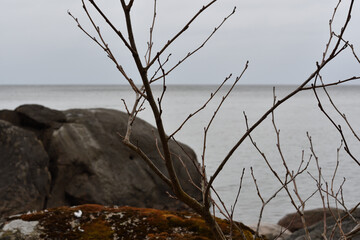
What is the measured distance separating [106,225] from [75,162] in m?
5.39

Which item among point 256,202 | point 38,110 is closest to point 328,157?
point 256,202

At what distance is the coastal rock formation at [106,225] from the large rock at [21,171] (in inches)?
176

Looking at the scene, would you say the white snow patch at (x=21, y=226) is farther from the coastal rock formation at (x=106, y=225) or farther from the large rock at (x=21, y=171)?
the large rock at (x=21, y=171)

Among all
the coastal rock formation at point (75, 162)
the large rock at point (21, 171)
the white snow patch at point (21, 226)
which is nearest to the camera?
the white snow patch at point (21, 226)

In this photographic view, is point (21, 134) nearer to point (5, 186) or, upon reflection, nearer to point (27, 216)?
point (5, 186)

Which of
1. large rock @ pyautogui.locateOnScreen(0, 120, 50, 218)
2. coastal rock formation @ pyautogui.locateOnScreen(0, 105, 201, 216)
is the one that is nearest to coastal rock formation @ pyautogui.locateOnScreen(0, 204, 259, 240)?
coastal rock formation @ pyautogui.locateOnScreen(0, 105, 201, 216)

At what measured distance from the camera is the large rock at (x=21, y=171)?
7763 mm

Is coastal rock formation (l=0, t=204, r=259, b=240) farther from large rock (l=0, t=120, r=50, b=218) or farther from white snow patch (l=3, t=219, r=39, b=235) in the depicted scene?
large rock (l=0, t=120, r=50, b=218)

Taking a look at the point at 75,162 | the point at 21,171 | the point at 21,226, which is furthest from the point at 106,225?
the point at 75,162

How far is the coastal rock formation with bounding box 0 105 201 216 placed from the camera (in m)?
8.15

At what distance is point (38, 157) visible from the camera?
8352mm

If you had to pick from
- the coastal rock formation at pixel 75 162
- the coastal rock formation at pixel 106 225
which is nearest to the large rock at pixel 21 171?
the coastal rock formation at pixel 75 162

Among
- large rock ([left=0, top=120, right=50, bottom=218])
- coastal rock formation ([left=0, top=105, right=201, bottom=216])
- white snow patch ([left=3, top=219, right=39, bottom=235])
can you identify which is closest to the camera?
white snow patch ([left=3, top=219, right=39, bottom=235])

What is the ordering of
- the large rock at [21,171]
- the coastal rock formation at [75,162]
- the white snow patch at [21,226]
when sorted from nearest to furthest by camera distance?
the white snow patch at [21,226], the large rock at [21,171], the coastal rock formation at [75,162]
